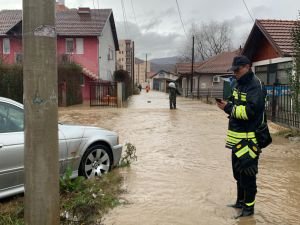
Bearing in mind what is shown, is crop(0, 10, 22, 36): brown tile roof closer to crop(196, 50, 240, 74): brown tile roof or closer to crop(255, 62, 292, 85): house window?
crop(196, 50, 240, 74): brown tile roof

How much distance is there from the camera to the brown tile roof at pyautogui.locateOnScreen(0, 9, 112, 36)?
33.9 m

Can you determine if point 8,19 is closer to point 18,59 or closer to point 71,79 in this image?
point 18,59

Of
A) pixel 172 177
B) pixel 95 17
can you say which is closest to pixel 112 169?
pixel 172 177

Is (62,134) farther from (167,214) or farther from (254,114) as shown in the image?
(254,114)

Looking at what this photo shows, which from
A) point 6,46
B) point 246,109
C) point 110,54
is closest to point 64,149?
point 246,109

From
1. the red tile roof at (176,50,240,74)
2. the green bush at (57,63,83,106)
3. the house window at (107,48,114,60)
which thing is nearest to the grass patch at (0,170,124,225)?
the green bush at (57,63,83,106)

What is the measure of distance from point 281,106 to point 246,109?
1005 cm

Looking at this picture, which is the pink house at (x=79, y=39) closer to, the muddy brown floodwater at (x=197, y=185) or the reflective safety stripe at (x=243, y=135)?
the muddy brown floodwater at (x=197, y=185)

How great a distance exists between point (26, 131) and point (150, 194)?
2744mm

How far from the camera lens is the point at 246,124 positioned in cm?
439

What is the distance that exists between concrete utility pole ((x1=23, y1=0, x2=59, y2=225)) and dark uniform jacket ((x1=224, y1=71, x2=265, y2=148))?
6.95 ft

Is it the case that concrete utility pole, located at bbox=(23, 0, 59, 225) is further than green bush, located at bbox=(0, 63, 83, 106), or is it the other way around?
green bush, located at bbox=(0, 63, 83, 106)

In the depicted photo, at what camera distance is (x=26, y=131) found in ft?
9.88

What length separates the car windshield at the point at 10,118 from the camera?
5.06m
